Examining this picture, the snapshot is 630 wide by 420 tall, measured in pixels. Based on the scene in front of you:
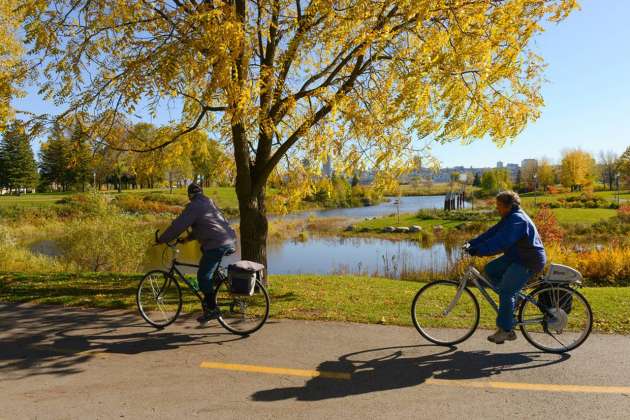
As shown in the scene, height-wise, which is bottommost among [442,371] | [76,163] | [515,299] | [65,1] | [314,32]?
[442,371]

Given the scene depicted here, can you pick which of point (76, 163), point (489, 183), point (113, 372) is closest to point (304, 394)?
point (113, 372)

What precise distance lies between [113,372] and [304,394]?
203cm

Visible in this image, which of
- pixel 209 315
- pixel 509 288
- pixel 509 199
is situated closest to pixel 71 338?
pixel 209 315

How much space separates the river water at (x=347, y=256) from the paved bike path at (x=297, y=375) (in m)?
10.2

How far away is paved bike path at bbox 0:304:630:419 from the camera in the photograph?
3.84m

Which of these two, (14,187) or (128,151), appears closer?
(128,151)

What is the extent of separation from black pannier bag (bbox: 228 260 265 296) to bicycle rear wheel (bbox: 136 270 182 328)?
0.86 metres

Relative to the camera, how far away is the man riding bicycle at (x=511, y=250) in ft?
16.5

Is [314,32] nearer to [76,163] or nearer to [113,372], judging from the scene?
[76,163]

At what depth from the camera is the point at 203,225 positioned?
5973mm

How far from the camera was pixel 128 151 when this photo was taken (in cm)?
894

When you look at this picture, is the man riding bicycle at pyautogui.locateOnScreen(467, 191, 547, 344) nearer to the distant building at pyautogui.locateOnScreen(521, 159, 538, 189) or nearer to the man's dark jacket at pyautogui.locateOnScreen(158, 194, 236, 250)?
the man's dark jacket at pyautogui.locateOnScreen(158, 194, 236, 250)

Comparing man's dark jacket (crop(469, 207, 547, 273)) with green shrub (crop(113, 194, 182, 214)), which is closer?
man's dark jacket (crop(469, 207, 547, 273))

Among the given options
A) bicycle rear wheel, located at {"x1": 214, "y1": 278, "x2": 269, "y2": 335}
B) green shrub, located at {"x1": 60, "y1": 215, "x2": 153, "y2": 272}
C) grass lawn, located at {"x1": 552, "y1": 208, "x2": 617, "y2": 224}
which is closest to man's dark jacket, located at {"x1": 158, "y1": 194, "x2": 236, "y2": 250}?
bicycle rear wheel, located at {"x1": 214, "y1": 278, "x2": 269, "y2": 335}
